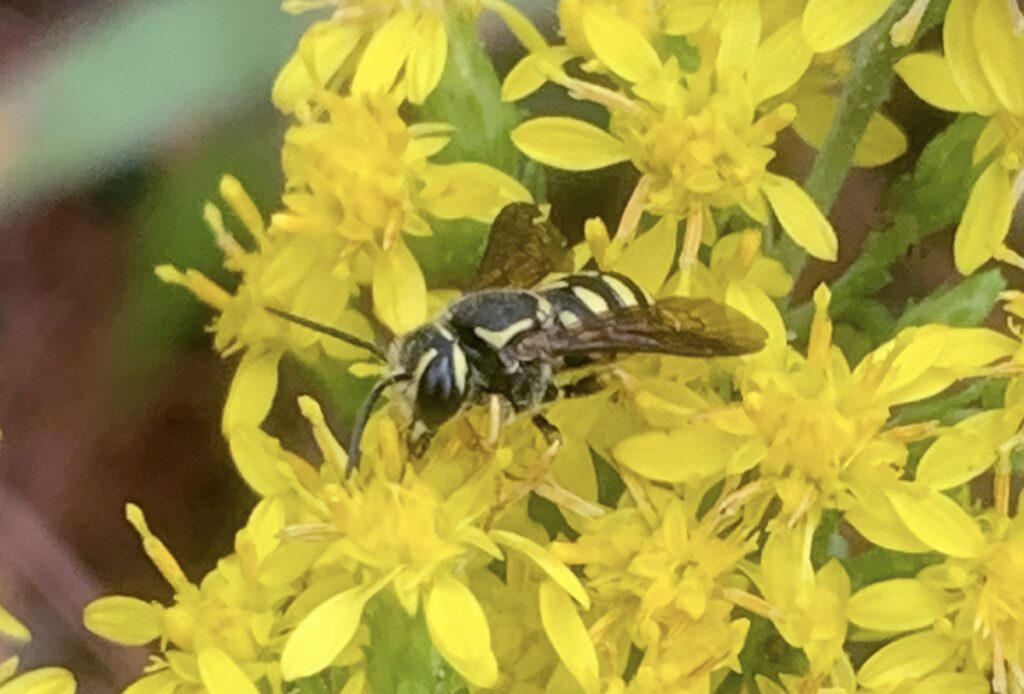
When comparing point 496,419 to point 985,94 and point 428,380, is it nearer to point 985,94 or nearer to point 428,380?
point 428,380

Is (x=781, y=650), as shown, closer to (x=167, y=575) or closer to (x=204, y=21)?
(x=167, y=575)

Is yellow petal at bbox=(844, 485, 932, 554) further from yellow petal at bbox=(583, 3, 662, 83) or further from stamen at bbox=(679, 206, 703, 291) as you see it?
yellow petal at bbox=(583, 3, 662, 83)

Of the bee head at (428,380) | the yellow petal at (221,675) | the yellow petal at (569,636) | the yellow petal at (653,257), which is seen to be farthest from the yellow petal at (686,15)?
the yellow petal at (221,675)

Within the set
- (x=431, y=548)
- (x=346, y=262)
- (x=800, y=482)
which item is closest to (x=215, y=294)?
(x=346, y=262)

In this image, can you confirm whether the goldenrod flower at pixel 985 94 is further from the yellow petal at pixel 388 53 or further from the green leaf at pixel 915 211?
the yellow petal at pixel 388 53

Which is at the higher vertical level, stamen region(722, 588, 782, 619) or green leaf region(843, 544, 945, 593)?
stamen region(722, 588, 782, 619)

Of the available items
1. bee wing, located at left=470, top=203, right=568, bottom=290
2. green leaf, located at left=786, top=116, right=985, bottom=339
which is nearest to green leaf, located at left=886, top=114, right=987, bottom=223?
green leaf, located at left=786, top=116, right=985, bottom=339

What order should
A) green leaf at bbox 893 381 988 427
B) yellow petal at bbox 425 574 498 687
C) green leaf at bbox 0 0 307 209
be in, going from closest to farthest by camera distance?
yellow petal at bbox 425 574 498 687, green leaf at bbox 893 381 988 427, green leaf at bbox 0 0 307 209
